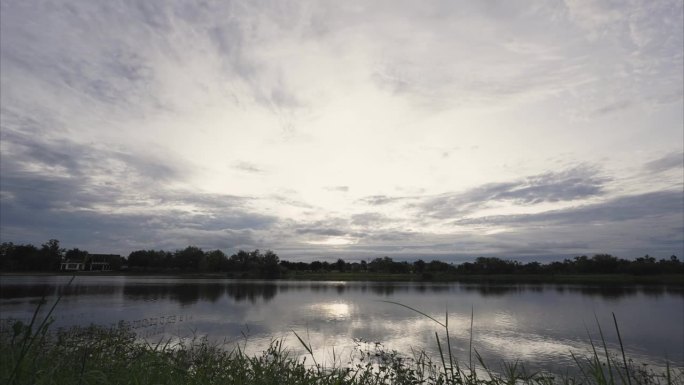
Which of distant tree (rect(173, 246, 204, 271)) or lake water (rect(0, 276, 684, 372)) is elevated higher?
distant tree (rect(173, 246, 204, 271))

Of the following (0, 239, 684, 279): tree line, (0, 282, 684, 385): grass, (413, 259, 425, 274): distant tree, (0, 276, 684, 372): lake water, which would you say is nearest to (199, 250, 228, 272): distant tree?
(0, 239, 684, 279): tree line

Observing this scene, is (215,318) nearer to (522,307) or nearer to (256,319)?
(256,319)

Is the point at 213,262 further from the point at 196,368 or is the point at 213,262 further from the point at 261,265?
the point at 196,368

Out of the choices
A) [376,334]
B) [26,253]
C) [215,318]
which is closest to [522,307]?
[376,334]

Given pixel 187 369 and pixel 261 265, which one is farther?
pixel 261 265

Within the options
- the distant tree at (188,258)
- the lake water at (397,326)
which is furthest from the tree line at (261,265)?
the lake water at (397,326)

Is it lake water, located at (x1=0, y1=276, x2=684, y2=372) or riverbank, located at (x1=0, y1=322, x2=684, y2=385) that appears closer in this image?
riverbank, located at (x1=0, y1=322, x2=684, y2=385)

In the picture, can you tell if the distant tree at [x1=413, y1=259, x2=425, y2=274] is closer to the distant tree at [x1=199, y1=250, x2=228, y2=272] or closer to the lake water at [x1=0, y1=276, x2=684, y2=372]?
the distant tree at [x1=199, y1=250, x2=228, y2=272]

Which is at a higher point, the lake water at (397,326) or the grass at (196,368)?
the grass at (196,368)

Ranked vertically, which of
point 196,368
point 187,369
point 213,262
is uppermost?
point 213,262

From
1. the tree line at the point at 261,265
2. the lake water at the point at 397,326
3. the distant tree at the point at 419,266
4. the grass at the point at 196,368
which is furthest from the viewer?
the distant tree at the point at 419,266

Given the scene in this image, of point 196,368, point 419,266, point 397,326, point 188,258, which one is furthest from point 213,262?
point 196,368

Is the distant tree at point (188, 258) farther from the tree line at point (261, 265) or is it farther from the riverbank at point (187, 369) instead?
the riverbank at point (187, 369)

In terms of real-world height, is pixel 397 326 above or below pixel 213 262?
below
